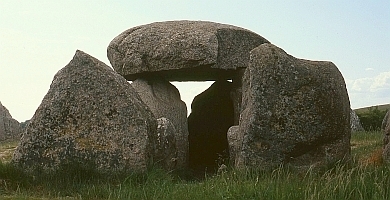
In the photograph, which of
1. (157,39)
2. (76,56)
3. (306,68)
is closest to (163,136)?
(76,56)

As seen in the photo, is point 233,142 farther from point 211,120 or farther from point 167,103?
point 211,120

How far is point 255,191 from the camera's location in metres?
7.04

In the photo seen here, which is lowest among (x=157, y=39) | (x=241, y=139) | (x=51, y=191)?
(x=51, y=191)

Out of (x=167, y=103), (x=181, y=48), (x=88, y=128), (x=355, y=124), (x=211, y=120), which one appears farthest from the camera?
(x=355, y=124)

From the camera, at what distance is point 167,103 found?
15.3 meters

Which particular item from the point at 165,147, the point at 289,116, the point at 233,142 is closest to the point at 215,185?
the point at 289,116

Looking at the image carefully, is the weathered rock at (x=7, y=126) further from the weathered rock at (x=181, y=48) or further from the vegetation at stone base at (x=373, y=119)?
the vegetation at stone base at (x=373, y=119)

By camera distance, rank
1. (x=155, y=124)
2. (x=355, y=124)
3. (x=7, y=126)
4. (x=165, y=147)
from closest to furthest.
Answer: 1. (x=155, y=124)
2. (x=165, y=147)
3. (x=355, y=124)
4. (x=7, y=126)

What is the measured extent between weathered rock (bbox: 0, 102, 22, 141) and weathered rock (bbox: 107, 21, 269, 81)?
10372mm

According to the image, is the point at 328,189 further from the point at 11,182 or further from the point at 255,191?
the point at 11,182

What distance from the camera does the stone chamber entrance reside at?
1705 centimetres

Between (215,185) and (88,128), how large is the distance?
2711 millimetres

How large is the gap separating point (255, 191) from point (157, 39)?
784cm

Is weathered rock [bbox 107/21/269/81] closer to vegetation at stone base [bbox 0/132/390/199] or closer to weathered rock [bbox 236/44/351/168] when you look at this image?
weathered rock [bbox 236/44/351/168]
